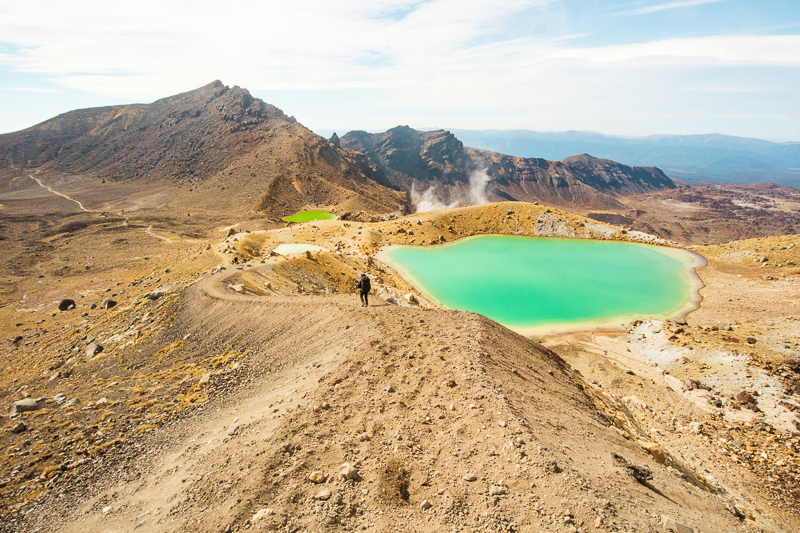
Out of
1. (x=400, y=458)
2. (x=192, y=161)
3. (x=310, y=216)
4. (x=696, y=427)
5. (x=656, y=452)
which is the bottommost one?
(x=696, y=427)

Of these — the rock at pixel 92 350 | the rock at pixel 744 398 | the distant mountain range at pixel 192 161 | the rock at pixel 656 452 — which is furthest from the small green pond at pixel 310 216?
the rock at pixel 656 452

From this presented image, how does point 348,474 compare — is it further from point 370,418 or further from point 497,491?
point 497,491

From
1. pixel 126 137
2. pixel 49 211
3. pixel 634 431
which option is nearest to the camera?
pixel 634 431

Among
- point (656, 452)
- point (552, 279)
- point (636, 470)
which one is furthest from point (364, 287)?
point (552, 279)

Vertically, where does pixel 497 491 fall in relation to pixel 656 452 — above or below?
above

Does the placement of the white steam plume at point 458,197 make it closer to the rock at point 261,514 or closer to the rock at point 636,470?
the rock at point 636,470

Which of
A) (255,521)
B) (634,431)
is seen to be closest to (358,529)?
(255,521)

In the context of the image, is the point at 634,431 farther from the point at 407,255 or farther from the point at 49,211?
the point at 49,211

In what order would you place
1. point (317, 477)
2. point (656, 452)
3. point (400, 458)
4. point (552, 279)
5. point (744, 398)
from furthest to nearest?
1. point (552, 279)
2. point (744, 398)
3. point (656, 452)
4. point (400, 458)
5. point (317, 477)
